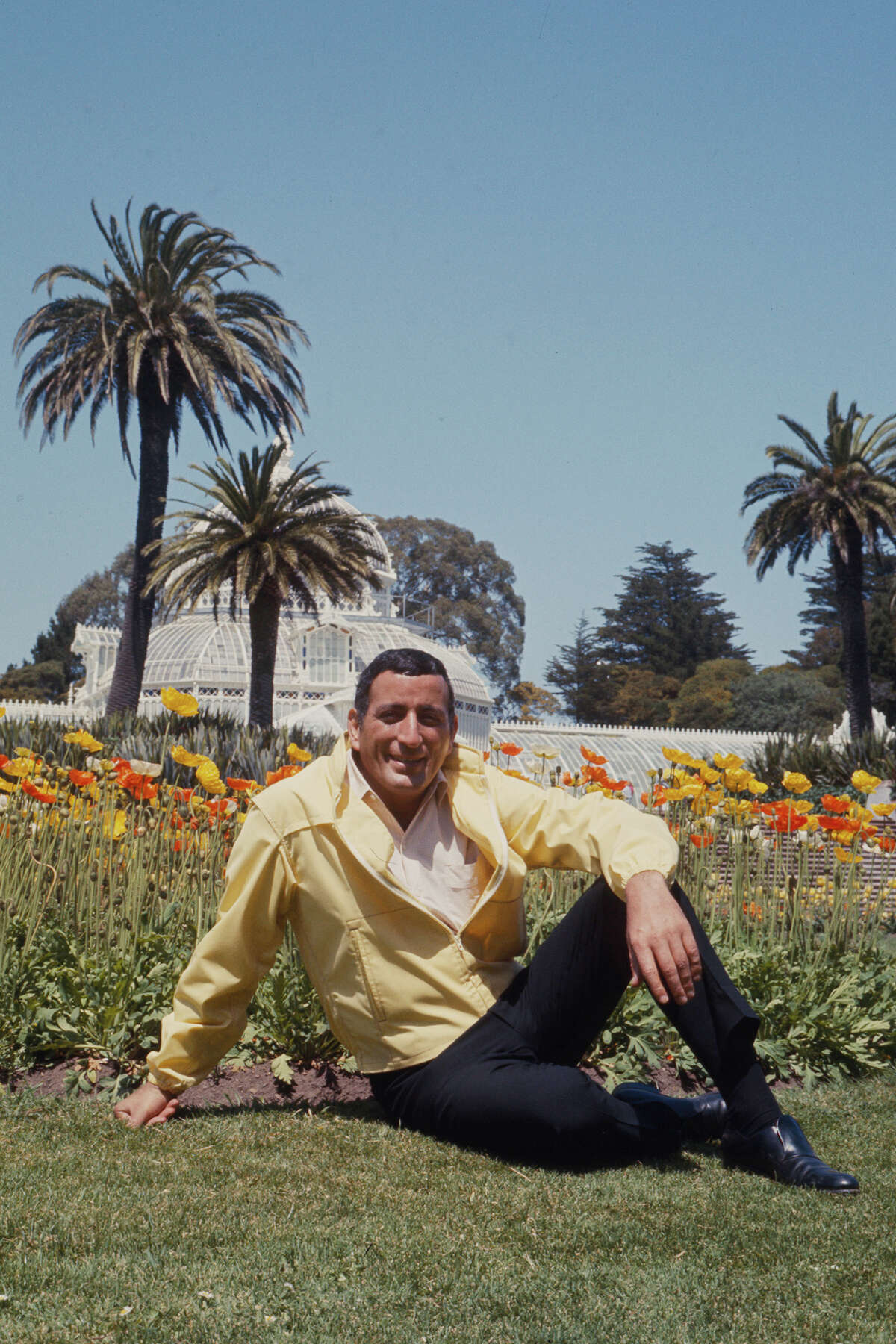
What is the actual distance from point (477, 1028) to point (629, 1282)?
0.78 m

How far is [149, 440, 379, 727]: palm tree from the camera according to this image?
19531mm

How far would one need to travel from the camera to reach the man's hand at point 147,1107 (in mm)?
3072

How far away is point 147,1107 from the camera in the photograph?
308 centimetres

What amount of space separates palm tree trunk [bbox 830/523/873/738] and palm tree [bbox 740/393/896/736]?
0.01 m

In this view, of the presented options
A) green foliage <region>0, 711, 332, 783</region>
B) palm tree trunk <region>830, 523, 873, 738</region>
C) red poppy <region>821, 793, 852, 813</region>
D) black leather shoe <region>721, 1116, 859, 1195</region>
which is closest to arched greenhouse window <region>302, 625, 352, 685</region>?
Answer: palm tree trunk <region>830, 523, 873, 738</region>

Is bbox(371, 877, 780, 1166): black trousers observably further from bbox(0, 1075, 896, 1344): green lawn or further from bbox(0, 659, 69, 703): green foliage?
bbox(0, 659, 69, 703): green foliage

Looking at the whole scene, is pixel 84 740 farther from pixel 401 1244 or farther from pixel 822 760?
pixel 822 760

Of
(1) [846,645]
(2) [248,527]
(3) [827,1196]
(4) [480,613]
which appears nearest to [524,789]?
(3) [827,1196]

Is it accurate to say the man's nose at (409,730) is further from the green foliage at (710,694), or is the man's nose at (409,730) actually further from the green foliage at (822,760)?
the green foliage at (710,694)

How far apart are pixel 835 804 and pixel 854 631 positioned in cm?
2004

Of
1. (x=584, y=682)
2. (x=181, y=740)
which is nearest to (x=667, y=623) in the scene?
(x=584, y=682)

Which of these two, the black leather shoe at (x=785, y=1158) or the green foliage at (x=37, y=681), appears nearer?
the black leather shoe at (x=785, y=1158)

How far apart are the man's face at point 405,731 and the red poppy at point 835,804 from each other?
1836 mm


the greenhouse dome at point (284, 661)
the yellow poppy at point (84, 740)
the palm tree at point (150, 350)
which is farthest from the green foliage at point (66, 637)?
the yellow poppy at point (84, 740)
